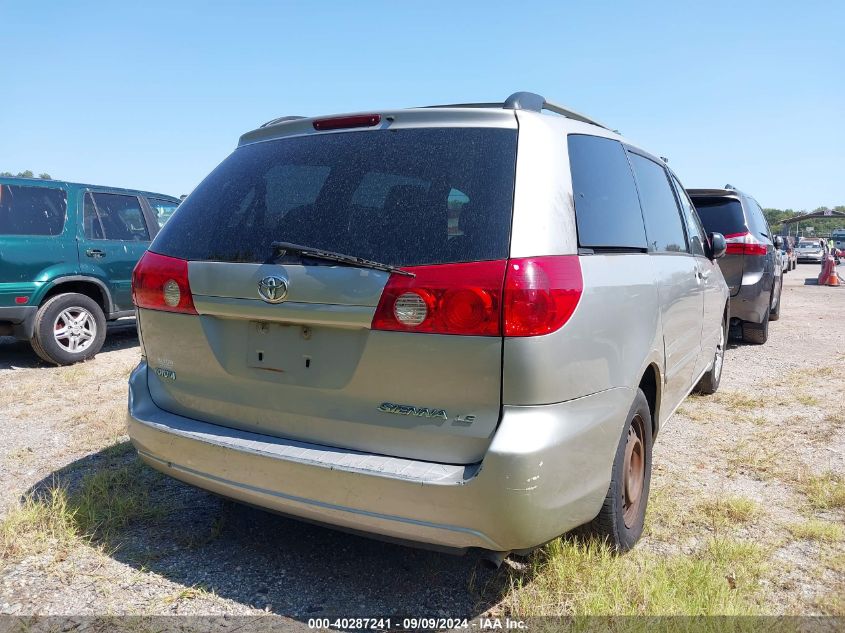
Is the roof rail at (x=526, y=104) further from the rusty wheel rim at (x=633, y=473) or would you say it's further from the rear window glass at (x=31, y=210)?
the rear window glass at (x=31, y=210)

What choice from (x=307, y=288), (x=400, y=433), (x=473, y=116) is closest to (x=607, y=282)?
(x=473, y=116)

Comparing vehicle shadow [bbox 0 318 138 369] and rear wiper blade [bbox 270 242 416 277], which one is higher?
rear wiper blade [bbox 270 242 416 277]

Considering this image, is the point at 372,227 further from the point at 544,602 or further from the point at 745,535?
the point at 745,535

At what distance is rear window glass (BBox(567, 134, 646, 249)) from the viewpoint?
8.16 ft

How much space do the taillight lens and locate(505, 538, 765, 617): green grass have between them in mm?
1100

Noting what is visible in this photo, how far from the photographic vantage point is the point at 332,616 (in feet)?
7.73

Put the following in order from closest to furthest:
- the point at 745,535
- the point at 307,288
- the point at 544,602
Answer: the point at 307,288 < the point at 544,602 < the point at 745,535

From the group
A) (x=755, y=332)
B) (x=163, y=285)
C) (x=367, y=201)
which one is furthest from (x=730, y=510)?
(x=755, y=332)

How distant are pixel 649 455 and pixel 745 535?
0.57 m

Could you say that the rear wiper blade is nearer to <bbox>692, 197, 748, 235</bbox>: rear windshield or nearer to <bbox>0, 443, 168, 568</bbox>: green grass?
<bbox>0, 443, 168, 568</bbox>: green grass

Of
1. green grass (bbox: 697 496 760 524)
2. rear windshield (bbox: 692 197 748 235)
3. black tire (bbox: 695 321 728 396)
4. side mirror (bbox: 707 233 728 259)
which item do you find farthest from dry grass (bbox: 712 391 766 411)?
rear windshield (bbox: 692 197 748 235)

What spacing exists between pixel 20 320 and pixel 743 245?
25.2 feet

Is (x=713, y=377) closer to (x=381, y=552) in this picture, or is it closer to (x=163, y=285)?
(x=381, y=552)

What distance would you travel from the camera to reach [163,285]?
2.65m
